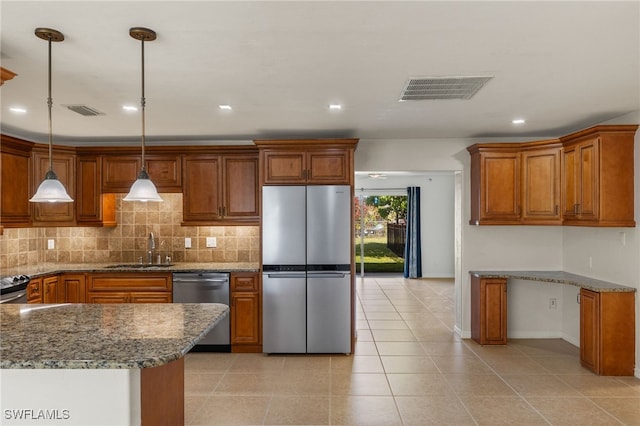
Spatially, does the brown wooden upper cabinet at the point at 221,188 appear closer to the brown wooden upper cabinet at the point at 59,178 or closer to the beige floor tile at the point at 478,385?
the brown wooden upper cabinet at the point at 59,178

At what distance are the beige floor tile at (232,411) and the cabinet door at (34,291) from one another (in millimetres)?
2243

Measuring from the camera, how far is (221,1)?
75.5 inches

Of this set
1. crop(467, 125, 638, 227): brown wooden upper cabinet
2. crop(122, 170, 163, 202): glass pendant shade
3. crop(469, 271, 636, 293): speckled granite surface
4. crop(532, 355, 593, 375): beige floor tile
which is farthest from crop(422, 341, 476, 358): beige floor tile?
crop(122, 170, 163, 202): glass pendant shade

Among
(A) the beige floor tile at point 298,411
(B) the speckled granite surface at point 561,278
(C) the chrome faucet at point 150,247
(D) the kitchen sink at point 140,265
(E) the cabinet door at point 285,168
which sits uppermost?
(E) the cabinet door at point 285,168

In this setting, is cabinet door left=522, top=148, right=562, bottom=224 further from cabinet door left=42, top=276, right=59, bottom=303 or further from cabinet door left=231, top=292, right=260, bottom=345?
cabinet door left=42, top=276, right=59, bottom=303

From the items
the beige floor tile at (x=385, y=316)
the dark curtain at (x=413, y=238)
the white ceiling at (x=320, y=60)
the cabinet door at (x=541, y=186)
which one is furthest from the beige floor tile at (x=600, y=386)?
the dark curtain at (x=413, y=238)

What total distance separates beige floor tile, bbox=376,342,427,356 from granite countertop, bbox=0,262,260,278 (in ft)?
5.53

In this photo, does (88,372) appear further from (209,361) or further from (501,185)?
(501,185)

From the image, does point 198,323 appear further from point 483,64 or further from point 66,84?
point 483,64

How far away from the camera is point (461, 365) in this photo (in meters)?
4.24

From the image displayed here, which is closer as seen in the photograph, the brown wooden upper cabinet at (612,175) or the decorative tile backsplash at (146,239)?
the brown wooden upper cabinet at (612,175)

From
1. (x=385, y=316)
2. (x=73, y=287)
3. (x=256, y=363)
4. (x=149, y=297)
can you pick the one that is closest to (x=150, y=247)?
(x=149, y=297)

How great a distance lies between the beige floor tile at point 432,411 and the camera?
3105 millimetres

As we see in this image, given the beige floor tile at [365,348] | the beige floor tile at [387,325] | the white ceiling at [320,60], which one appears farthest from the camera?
the beige floor tile at [387,325]
